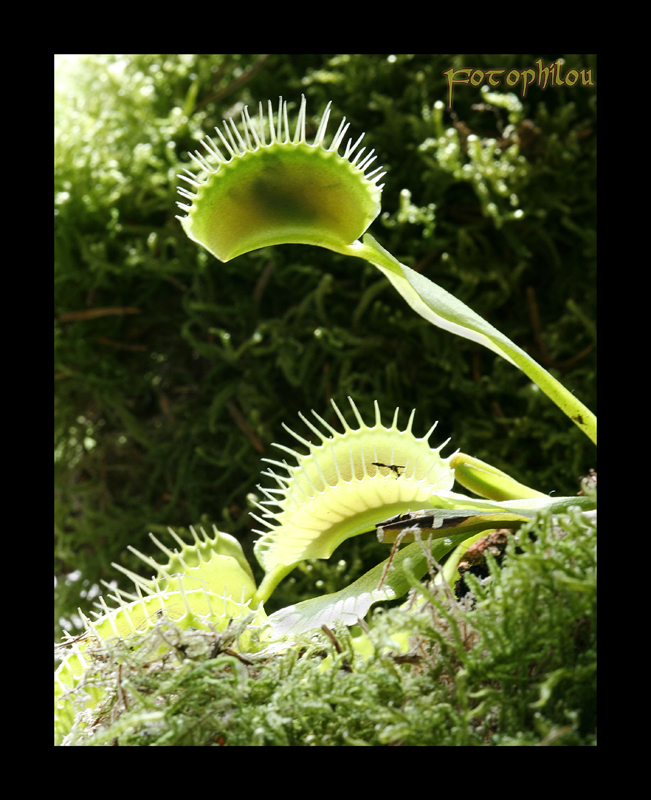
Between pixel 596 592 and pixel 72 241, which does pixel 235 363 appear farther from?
pixel 596 592

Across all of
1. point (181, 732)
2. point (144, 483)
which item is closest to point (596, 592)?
point (181, 732)

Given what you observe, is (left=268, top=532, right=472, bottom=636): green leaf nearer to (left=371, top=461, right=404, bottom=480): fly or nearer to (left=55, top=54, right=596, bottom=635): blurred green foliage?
(left=371, top=461, right=404, bottom=480): fly

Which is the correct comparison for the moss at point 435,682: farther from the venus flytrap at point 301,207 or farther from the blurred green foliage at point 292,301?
the blurred green foliage at point 292,301

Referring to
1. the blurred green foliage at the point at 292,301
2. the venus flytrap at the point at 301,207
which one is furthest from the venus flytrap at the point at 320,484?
the blurred green foliage at the point at 292,301

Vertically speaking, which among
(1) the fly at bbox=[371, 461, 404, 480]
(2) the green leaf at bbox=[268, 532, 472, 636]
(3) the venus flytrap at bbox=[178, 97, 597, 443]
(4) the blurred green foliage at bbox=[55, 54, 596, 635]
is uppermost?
(4) the blurred green foliage at bbox=[55, 54, 596, 635]

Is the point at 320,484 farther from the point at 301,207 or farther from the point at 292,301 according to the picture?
the point at 292,301

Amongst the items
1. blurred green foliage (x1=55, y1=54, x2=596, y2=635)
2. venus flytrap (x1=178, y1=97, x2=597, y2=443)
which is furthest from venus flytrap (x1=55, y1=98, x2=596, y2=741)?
blurred green foliage (x1=55, y1=54, x2=596, y2=635)

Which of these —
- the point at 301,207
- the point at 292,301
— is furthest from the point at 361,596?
the point at 292,301

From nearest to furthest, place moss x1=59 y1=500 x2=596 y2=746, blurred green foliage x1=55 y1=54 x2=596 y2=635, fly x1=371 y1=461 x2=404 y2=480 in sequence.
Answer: moss x1=59 y1=500 x2=596 y2=746 < fly x1=371 y1=461 x2=404 y2=480 < blurred green foliage x1=55 y1=54 x2=596 y2=635

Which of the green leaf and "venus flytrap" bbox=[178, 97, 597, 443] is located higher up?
"venus flytrap" bbox=[178, 97, 597, 443]

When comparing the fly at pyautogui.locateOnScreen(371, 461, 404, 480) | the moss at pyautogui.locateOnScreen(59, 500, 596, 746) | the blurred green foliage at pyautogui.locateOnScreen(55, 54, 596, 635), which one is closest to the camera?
the moss at pyautogui.locateOnScreen(59, 500, 596, 746)
